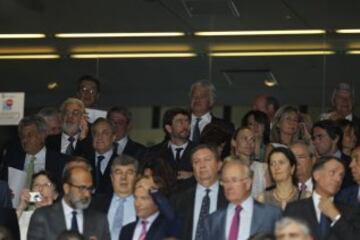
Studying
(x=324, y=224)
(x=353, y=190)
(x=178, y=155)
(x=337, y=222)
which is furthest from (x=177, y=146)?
(x=337, y=222)

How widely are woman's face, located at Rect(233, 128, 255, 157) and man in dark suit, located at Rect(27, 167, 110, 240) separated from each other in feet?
6.33

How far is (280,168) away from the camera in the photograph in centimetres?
1320

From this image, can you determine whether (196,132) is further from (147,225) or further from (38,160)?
(147,225)

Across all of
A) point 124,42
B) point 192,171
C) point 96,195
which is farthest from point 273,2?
point 96,195

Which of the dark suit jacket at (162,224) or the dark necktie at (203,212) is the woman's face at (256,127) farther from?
the dark suit jacket at (162,224)

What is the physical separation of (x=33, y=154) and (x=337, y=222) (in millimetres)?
4128

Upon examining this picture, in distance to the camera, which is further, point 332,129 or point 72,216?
point 332,129

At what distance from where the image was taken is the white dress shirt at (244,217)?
1246 centimetres

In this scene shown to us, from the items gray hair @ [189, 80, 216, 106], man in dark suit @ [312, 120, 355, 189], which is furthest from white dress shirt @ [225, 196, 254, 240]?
gray hair @ [189, 80, 216, 106]

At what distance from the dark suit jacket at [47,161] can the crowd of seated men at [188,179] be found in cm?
1

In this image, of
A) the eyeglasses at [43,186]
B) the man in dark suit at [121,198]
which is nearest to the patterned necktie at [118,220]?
the man in dark suit at [121,198]

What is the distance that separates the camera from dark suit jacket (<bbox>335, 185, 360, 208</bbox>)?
13.2m

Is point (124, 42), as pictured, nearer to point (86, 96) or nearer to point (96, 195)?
point (86, 96)

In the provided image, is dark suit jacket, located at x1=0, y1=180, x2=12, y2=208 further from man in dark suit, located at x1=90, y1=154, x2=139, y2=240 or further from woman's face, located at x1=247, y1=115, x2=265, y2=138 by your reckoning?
woman's face, located at x1=247, y1=115, x2=265, y2=138
